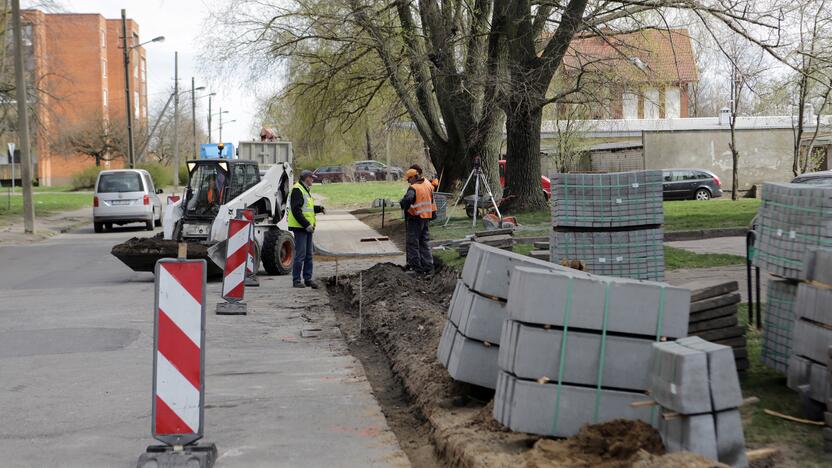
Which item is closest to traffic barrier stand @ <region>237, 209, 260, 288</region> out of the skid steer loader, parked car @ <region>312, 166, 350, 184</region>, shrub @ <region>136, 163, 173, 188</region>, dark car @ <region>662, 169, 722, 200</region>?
the skid steer loader

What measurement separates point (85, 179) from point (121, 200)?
1552 inches

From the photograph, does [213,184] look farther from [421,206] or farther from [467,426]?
[467,426]

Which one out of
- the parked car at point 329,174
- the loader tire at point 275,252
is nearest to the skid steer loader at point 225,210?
the loader tire at point 275,252

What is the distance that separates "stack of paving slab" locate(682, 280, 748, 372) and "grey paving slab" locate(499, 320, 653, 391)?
4.75 ft

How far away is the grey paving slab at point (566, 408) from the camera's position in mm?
5848

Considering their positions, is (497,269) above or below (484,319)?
above

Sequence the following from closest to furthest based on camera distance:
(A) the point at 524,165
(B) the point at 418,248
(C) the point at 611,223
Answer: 1. (C) the point at 611,223
2. (B) the point at 418,248
3. (A) the point at 524,165

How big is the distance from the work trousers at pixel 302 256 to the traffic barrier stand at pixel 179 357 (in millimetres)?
9380

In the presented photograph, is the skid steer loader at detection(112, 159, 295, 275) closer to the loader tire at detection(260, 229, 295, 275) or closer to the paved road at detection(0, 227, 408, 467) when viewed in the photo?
the loader tire at detection(260, 229, 295, 275)

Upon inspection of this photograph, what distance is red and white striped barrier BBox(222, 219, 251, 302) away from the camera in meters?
13.3

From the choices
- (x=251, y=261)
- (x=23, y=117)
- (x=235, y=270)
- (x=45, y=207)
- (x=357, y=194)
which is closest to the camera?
(x=235, y=270)

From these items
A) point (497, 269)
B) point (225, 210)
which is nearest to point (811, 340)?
point (497, 269)

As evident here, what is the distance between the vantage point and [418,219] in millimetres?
16078

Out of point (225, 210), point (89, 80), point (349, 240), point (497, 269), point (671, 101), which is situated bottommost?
point (349, 240)
